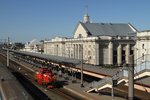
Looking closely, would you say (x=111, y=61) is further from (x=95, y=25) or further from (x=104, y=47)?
(x=95, y=25)

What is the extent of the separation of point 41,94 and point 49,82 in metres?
9.22

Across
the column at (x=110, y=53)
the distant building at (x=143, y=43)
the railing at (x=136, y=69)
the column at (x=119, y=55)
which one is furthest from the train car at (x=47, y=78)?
the column at (x=119, y=55)

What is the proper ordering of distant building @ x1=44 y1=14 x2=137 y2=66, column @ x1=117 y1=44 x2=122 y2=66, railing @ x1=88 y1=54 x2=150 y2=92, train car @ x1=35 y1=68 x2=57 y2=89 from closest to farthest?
1. railing @ x1=88 y1=54 x2=150 y2=92
2. train car @ x1=35 y1=68 x2=57 y2=89
3. distant building @ x1=44 y1=14 x2=137 y2=66
4. column @ x1=117 y1=44 x2=122 y2=66

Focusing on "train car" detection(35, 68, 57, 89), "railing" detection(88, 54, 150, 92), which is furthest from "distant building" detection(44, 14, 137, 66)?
"railing" detection(88, 54, 150, 92)

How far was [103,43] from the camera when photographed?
104125 mm

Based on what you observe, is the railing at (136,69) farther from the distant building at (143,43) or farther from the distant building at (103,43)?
the distant building at (103,43)

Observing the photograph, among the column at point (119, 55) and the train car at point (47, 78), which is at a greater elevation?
the column at point (119, 55)

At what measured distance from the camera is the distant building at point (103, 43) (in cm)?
10400

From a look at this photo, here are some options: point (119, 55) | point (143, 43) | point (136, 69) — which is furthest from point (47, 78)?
point (119, 55)

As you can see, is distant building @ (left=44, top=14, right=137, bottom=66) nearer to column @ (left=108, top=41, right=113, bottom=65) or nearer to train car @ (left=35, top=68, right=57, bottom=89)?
column @ (left=108, top=41, right=113, bottom=65)

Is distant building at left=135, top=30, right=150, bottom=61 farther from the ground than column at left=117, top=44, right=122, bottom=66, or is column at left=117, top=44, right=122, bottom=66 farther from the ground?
distant building at left=135, top=30, right=150, bottom=61

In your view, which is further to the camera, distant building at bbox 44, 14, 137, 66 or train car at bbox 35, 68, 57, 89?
distant building at bbox 44, 14, 137, 66

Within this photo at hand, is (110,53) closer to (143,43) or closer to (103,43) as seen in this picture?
(103,43)

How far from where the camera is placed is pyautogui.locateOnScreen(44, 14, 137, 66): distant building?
10400 centimetres
